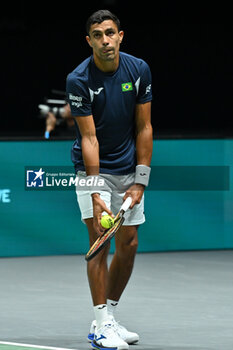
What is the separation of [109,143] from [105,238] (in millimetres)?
668

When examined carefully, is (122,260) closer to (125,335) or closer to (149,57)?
(125,335)

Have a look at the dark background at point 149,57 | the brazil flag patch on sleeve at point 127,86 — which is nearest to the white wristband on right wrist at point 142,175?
the brazil flag patch on sleeve at point 127,86

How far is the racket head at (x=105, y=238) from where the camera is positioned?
20.8 ft

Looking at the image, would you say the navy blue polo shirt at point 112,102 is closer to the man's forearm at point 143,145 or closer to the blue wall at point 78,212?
the man's forearm at point 143,145

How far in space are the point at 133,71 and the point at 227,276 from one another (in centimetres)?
330

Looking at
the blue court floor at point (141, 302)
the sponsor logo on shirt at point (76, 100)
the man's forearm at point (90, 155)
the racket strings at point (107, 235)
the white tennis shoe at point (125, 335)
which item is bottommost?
the blue court floor at point (141, 302)

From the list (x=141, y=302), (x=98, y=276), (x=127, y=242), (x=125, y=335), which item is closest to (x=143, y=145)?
(x=127, y=242)

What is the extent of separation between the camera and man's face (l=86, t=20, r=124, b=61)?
6473 millimetres

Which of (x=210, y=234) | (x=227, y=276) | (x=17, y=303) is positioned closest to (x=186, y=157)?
(x=210, y=234)

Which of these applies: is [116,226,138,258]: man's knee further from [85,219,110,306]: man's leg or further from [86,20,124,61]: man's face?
[86,20,124,61]: man's face

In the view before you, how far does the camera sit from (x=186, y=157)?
1055 centimetres

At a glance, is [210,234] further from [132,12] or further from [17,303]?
[132,12]

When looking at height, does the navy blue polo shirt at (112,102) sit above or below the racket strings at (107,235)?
above

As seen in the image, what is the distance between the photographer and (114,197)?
6.77m
